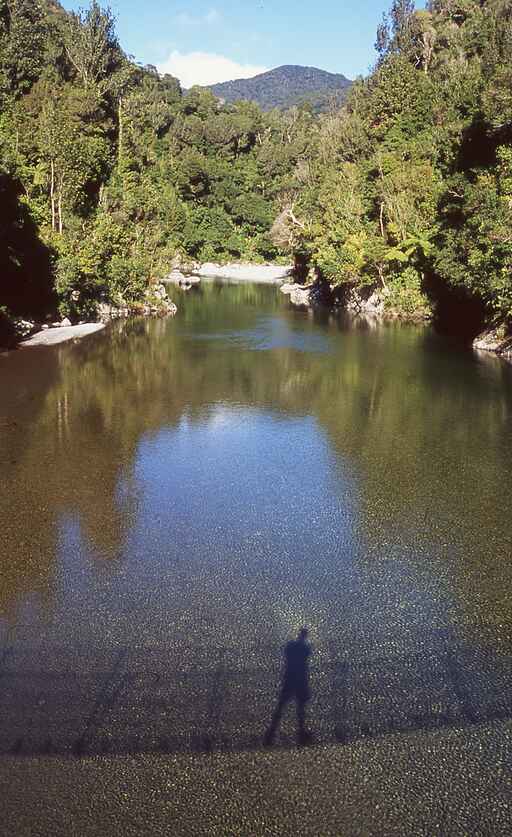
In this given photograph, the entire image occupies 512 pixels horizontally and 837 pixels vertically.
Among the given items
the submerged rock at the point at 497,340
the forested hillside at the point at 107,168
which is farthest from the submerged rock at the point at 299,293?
the submerged rock at the point at 497,340

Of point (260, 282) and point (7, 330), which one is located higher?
point (260, 282)

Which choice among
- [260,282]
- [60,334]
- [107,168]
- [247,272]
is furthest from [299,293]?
[60,334]

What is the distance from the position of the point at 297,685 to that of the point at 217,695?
3.01 ft

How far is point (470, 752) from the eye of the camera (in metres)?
6.61

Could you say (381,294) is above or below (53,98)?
below

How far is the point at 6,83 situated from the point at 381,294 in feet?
106

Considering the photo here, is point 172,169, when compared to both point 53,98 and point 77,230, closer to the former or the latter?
point 53,98

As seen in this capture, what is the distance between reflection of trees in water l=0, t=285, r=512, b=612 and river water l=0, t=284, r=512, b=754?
0.26 ft

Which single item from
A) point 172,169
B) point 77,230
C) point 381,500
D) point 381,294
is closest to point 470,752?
point 381,500

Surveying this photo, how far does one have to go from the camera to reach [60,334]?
106 ft

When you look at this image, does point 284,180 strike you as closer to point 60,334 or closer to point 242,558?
point 60,334

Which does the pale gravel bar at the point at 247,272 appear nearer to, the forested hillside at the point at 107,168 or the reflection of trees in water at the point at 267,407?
the forested hillside at the point at 107,168

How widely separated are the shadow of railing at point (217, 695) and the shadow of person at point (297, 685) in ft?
0.28

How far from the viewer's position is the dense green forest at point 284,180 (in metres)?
29.9
